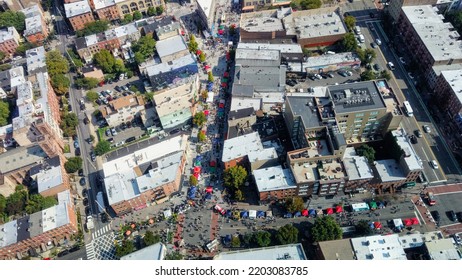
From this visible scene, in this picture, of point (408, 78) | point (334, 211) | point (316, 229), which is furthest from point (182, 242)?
point (408, 78)

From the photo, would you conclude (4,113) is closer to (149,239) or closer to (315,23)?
(149,239)

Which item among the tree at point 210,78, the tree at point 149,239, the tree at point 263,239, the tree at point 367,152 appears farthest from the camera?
the tree at point 210,78

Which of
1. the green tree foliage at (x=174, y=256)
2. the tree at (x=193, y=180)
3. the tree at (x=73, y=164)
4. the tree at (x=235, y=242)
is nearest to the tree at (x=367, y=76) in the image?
the tree at (x=193, y=180)

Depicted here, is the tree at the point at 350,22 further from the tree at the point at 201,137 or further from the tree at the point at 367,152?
the tree at the point at 201,137

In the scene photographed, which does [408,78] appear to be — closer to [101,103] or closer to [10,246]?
[101,103]

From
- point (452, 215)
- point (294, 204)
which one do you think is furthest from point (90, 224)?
point (452, 215)
